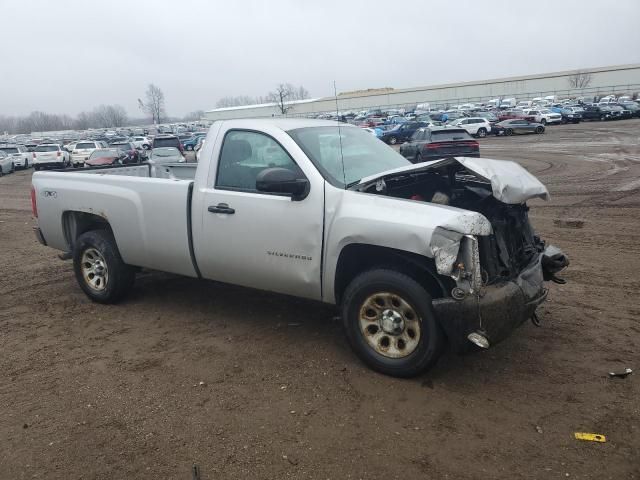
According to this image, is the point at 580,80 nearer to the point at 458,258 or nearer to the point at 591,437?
the point at 458,258

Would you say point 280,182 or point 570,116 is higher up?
point 280,182

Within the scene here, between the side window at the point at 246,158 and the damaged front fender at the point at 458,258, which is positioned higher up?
the side window at the point at 246,158

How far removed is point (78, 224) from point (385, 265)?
394 centimetres

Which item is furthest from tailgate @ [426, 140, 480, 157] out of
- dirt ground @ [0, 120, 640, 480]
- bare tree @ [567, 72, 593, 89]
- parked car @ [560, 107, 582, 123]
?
bare tree @ [567, 72, 593, 89]

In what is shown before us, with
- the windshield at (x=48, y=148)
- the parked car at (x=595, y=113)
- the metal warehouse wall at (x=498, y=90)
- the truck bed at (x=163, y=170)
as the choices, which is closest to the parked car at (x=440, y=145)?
the truck bed at (x=163, y=170)

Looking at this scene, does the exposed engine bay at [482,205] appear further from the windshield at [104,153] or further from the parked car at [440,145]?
the windshield at [104,153]

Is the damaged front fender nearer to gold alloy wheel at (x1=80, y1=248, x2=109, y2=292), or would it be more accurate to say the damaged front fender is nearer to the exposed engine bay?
the exposed engine bay

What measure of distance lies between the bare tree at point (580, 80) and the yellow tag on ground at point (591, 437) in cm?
10428

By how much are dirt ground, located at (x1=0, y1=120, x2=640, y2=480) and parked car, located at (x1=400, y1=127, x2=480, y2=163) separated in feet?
37.9

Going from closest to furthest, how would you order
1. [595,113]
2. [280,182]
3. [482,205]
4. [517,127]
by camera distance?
[280,182], [482,205], [517,127], [595,113]

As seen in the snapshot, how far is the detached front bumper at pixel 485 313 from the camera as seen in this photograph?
382 centimetres

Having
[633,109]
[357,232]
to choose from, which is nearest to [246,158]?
[357,232]

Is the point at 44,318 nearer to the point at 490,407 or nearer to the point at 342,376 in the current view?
the point at 342,376

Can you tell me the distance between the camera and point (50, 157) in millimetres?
32938
